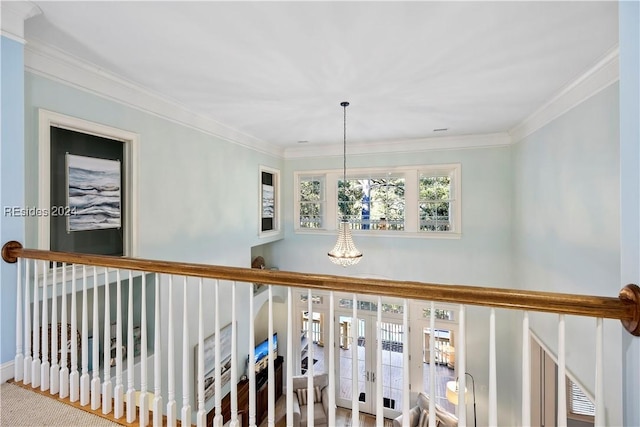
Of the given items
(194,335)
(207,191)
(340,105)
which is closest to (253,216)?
(207,191)

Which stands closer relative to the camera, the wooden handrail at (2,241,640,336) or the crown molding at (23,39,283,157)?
the wooden handrail at (2,241,640,336)

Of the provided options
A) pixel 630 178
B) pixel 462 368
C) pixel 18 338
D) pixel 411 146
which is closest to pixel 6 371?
pixel 18 338

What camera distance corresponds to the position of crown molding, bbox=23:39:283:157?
2.12 metres

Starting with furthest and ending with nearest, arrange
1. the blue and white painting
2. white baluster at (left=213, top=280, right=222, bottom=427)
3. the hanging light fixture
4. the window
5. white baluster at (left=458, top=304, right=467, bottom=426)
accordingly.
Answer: the window < the hanging light fixture < the blue and white painting < white baluster at (left=213, top=280, right=222, bottom=427) < white baluster at (left=458, top=304, right=467, bottom=426)

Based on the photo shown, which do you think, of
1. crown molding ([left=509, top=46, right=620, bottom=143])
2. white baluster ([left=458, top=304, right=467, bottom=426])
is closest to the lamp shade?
white baluster ([left=458, top=304, right=467, bottom=426])

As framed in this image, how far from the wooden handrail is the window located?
4054mm

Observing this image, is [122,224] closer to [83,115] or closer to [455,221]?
[83,115]

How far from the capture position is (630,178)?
109 cm

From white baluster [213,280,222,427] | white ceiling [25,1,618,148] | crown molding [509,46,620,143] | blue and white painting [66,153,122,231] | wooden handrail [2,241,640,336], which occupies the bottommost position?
white baluster [213,280,222,427]

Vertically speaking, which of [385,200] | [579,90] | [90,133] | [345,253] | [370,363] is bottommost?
[370,363]

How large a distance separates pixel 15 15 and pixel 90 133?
2.98 ft

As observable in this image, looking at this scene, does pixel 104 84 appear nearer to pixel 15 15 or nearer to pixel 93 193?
pixel 15 15

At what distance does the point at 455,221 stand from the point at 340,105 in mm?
2916

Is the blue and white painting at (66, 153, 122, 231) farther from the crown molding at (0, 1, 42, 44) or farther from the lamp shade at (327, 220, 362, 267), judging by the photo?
the lamp shade at (327, 220, 362, 267)
